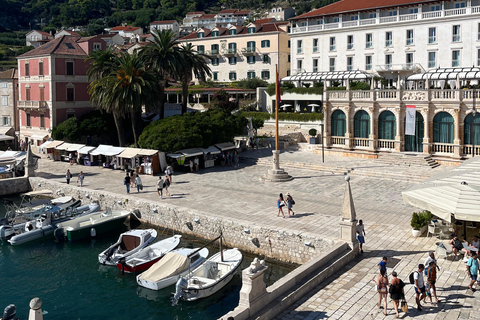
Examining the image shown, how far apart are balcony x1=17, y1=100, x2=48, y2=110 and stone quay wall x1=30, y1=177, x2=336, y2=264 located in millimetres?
22123

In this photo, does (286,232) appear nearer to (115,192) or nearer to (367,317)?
(367,317)

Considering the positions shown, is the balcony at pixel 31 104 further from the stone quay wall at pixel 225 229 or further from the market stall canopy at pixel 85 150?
the stone quay wall at pixel 225 229

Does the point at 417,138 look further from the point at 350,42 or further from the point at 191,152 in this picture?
the point at 350,42

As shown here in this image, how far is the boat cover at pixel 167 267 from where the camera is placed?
66.9 ft

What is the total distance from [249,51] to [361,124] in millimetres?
34295

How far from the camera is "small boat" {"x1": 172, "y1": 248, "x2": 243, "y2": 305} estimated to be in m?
19.3

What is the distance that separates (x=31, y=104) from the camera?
172 feet

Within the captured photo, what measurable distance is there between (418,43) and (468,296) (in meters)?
46.2

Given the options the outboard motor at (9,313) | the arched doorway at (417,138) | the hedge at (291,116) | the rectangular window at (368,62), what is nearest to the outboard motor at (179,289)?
the outboard motor at (9,313)

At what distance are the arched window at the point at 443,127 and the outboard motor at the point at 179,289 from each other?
1050 inches

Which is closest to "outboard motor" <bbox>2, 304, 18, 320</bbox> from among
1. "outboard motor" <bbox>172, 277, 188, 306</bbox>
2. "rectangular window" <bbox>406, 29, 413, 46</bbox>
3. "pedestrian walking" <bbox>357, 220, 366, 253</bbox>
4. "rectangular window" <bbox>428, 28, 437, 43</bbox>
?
"outboard motor" <bbox>172, 277, 188, 306</bbox>

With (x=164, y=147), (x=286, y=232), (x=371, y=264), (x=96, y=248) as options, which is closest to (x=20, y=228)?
(x=96, y=248)

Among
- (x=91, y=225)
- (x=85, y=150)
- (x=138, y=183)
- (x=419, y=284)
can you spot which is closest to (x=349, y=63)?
(x=85, y=150)

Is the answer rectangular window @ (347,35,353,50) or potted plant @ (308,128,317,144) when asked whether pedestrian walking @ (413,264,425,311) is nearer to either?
potted plant @ (308,128,317,144)
